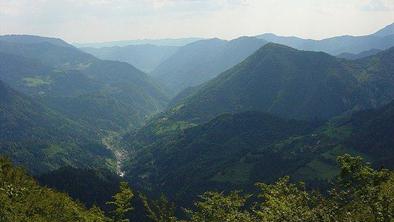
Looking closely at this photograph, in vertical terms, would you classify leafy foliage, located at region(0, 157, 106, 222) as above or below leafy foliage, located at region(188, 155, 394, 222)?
below

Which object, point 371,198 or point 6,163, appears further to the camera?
point 6,163

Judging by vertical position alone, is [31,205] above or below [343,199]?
below

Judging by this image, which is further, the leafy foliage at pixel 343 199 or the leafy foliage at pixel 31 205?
the leafy foliage at pixel 31 205

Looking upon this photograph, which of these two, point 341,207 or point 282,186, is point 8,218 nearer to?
point 282,186

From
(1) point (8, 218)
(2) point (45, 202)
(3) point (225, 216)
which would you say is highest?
(3) point (225, 216)

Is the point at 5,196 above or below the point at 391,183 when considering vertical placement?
below

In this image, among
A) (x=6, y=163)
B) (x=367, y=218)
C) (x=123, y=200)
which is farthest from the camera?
(x=6, y=163)

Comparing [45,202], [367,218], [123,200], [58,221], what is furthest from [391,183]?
[45,202]

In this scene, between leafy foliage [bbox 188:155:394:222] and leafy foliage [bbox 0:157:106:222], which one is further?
leafy foliage [bbox 0:157:106:222]

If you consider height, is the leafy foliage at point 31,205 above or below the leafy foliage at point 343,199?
below

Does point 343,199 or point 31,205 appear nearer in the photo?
point 343,199

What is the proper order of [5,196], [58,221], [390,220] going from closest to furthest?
[390,220] → [5,196] → [58,221]
